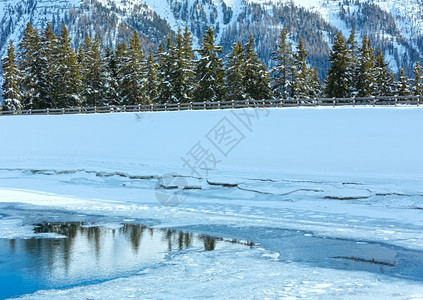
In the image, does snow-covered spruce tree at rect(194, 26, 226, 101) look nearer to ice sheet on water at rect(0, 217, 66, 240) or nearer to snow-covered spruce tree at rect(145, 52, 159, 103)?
snow-covered spruce tree at rect(145, 52, 159, 103)

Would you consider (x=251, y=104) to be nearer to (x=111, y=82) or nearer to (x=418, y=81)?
(x=111, y=82)

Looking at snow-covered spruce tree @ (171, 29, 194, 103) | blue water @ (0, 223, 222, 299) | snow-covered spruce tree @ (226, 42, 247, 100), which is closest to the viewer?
blue water @ (0, 223, 222, 299)

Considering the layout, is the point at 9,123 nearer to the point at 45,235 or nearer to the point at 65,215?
the point at 65,215

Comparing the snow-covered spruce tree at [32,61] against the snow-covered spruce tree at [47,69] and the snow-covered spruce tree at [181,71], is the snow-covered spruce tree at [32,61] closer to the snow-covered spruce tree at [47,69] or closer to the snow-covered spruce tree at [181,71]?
the snow-covered spruce tree at [47,69]

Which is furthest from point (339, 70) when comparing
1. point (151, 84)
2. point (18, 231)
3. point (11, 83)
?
point (11, 83)

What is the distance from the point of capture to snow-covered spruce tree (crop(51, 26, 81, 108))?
4722 cm

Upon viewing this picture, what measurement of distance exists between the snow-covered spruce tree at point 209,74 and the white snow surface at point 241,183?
7352mm

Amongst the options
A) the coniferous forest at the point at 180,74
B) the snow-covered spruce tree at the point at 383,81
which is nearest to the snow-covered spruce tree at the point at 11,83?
the coniferous forest at the point at 180,74

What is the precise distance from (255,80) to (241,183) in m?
18.0

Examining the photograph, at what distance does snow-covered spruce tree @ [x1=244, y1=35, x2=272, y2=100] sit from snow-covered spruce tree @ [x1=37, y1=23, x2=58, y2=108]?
20053 millimetres

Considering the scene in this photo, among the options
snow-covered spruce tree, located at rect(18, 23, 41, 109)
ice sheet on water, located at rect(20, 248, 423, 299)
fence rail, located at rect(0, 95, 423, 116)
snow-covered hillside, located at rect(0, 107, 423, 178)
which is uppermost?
snow-covered spruce tree, located at rect(18, 23, 41, 109)

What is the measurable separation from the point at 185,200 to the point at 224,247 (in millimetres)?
9775

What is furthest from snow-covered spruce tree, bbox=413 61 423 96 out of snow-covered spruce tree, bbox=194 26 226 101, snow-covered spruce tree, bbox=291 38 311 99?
snow-covered spruce tree, bbox=194 26 226 101

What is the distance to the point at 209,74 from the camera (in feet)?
140
